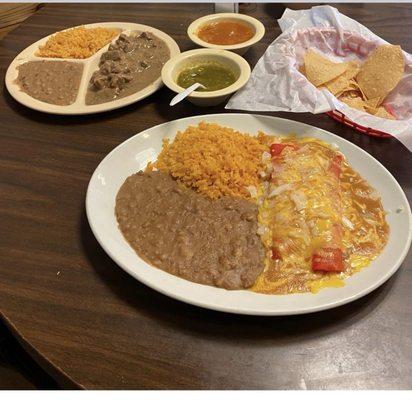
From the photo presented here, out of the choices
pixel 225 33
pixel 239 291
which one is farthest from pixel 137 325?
pixel 225 33

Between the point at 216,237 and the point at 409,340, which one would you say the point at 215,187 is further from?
the point at 409,340

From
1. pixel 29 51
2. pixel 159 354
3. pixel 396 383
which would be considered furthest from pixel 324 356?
pixel 29 51

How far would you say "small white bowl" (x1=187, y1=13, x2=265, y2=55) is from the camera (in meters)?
2.14

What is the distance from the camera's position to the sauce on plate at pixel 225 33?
225 cm

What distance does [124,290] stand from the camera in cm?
128

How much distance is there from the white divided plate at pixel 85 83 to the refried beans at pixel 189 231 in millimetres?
497

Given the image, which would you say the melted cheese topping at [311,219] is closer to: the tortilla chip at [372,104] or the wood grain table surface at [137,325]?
the wood grain table surface at [137,325]

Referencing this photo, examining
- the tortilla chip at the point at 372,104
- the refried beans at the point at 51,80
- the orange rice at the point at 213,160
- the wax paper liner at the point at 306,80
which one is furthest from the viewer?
the refried beans at the point at 51,80

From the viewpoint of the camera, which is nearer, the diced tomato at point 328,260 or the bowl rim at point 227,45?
the diced tomato at point 328,260

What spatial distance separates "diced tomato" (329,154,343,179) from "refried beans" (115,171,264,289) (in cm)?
33

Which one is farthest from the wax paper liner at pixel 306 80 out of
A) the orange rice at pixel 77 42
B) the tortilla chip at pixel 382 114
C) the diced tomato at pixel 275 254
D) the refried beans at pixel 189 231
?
the orange rice at pixel 77 42

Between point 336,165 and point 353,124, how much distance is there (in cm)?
35

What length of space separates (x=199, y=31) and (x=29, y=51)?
3.09 ft

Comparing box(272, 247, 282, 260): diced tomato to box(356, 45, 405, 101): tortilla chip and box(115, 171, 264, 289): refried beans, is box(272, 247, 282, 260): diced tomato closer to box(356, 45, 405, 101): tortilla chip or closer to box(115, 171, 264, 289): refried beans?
box(115, 171, 264, 289): refried beans
